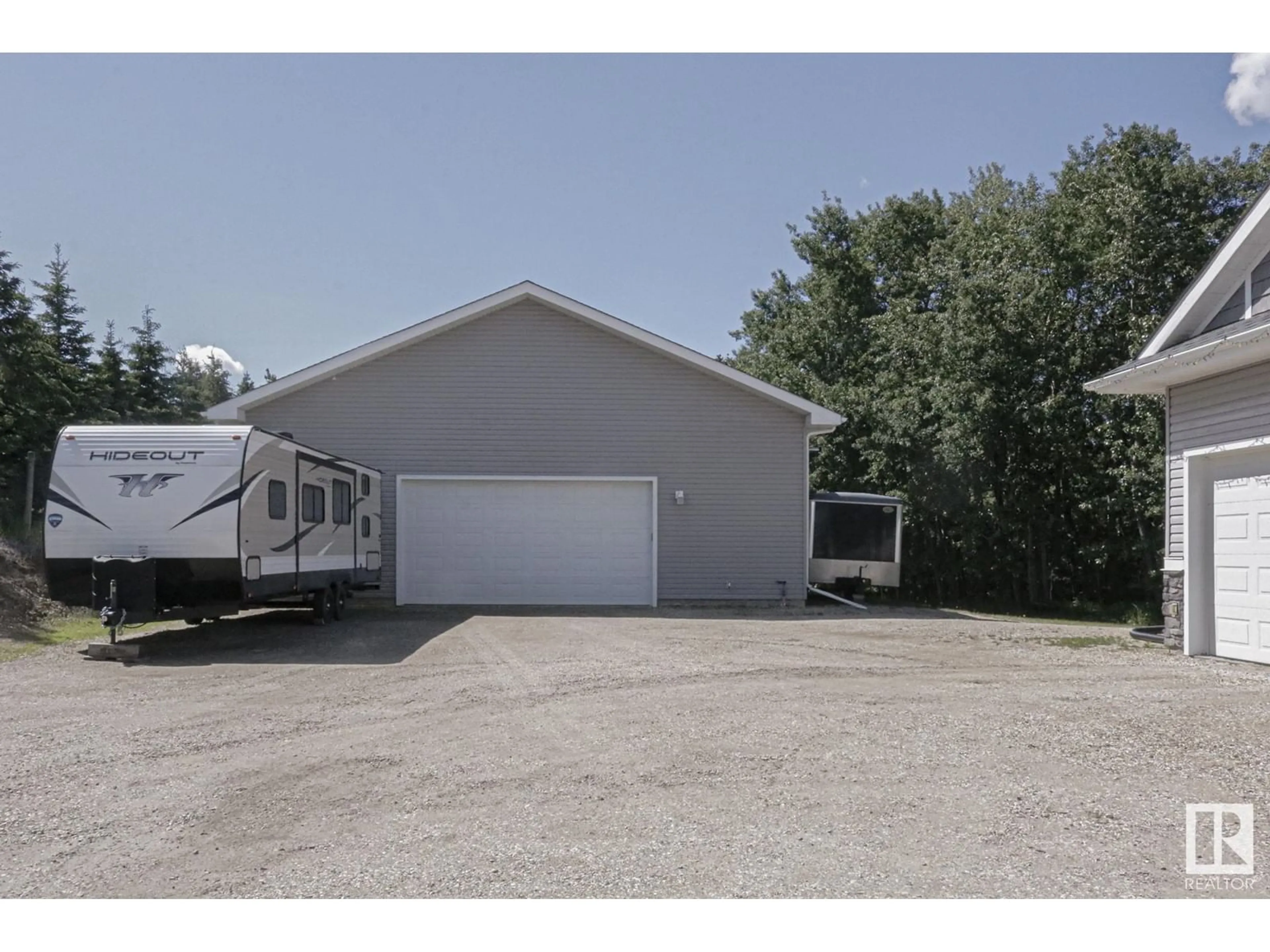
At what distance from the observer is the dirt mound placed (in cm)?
1318

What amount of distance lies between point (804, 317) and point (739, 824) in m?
27.5

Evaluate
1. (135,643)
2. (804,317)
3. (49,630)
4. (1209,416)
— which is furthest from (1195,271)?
(49,630)

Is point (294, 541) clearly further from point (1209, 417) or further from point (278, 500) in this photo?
point (1209, 417)

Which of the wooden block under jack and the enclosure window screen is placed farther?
the enclosure window screen

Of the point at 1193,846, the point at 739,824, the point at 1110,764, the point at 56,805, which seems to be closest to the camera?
the point at 1193,846

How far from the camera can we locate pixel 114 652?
10.6 meters

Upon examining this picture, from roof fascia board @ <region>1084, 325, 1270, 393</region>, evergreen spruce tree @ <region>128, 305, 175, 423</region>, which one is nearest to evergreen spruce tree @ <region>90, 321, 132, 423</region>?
evergreen spruce tree @ <region>128, 305, 175, 423</region>

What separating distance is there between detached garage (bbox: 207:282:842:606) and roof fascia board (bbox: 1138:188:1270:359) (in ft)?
21.3

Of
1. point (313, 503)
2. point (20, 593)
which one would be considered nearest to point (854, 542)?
point (313, 503)

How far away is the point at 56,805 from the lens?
5.44m

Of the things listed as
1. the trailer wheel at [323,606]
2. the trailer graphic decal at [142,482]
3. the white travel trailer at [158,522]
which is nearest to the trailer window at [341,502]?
the trailer wheel at [323,606]

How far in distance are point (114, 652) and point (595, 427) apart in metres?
8.91

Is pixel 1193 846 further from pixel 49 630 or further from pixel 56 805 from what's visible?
pixel 49 630

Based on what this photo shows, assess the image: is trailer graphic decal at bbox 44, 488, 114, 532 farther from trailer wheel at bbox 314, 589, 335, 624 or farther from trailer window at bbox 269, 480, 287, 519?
trailer wheel at bbox 314, 589, 335, 624
